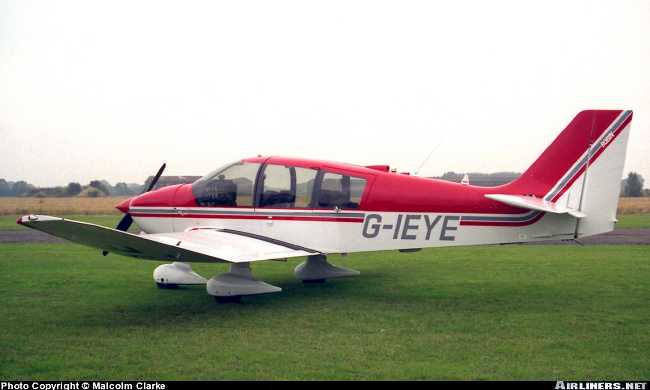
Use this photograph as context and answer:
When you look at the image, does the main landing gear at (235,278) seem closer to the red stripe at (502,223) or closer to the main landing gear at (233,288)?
the main landing gear at (233,288)

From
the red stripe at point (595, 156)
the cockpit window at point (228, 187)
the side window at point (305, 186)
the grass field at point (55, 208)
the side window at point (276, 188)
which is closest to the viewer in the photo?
the red stripe at point (595, 156)

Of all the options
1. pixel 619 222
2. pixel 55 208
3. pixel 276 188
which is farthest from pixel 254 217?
pixel 55 208

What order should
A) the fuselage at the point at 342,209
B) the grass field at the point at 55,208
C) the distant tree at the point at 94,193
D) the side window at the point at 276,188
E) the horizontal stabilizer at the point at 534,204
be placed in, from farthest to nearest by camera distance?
the distant tree at the point at 94,193, the grass field at the point at 55,208, the side window at the point at 276,188, the fuselage at the point at 342,209, the horizontal stabilizer at the point at 534,204

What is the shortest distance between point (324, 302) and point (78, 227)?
359 cm

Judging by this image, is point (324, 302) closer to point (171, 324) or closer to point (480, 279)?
point (171, 324)

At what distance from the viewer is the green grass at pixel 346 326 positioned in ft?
17.3

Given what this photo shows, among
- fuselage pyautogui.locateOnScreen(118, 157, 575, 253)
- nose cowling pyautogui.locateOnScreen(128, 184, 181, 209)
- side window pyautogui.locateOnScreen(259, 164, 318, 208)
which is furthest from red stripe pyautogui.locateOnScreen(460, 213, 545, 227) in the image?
nose cowling pyautogui.locateOnScreen(128, 184, 181, 209)

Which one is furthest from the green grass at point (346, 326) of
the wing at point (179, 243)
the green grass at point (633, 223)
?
the green grass at point (633, 223)

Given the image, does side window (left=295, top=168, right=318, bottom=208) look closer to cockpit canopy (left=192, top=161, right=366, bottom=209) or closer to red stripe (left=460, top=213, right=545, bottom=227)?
cockpit canopy (left=192, top=161, right=366, bottom=209)

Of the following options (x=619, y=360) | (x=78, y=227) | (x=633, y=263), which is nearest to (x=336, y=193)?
(x=78, y=227)

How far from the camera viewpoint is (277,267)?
1294 centimetres

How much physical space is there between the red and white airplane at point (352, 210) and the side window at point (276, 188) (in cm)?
2

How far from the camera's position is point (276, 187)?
929cm

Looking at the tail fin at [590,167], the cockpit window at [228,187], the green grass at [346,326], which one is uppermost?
the tail fin at [590,167]
